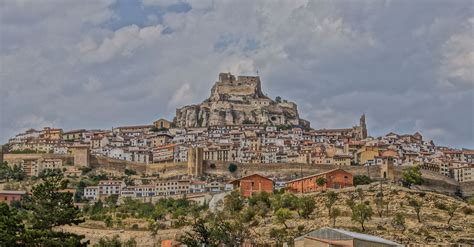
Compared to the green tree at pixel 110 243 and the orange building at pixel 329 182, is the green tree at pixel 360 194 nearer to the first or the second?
the orange building at pixel 329 182

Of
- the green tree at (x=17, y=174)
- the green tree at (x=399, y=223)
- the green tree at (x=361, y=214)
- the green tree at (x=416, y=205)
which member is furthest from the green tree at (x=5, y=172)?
the green tree at (x=399, y=223)

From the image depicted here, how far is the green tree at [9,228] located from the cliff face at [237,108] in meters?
72.7

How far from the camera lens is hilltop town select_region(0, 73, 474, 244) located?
68.9 metres

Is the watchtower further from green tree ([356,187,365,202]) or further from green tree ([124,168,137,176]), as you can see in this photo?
green tree ([356,187,365,202])

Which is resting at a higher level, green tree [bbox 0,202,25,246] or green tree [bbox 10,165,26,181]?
green tree [bbox 10,165,26,181]

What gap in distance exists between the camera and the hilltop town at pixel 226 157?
68875 mm

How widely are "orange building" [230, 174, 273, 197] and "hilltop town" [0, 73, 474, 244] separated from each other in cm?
9

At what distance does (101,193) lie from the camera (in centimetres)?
7156

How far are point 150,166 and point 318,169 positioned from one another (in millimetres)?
15285

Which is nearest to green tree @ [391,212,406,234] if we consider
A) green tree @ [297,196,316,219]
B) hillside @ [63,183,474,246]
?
hillside @ [63,183,474,246]

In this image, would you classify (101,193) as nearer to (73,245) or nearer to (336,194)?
(336,194)

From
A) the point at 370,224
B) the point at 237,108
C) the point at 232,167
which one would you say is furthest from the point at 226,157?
the point at 370,224

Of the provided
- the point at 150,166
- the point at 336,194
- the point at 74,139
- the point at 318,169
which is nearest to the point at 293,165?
the point at 318,169

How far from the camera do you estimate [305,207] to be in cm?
4906
